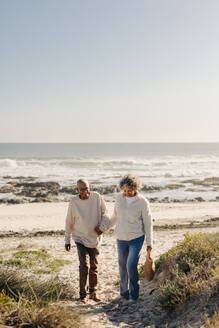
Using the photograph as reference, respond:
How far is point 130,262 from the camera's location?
4.83 metres

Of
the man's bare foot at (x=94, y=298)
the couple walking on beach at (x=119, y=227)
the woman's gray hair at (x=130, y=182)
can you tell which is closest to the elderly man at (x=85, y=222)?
the couple walking on beach at (x=119, y=227)

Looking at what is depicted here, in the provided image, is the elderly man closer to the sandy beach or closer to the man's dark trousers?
the man's dark trousers

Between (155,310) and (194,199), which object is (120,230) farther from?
(194,199)

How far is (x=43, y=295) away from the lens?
4.80 meters

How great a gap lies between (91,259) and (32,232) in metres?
8.56

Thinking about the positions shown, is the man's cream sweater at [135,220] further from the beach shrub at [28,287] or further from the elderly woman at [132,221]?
the beach shrub at [28,287]

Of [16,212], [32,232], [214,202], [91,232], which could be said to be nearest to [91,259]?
[91,232]

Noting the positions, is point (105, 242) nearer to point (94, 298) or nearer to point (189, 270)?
point (94, 298)

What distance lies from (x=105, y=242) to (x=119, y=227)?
5888mm

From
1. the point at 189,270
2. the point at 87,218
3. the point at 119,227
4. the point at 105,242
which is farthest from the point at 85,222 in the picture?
the point at 105,242

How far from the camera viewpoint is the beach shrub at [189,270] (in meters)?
4.45

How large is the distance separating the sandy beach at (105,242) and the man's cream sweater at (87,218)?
3.22ft

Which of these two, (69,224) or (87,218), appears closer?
(87,218)

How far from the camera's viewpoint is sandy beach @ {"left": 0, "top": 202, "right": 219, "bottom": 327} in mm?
4703
